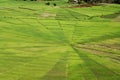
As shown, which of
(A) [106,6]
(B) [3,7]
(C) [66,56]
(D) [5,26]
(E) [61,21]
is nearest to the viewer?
(C) [66,56]

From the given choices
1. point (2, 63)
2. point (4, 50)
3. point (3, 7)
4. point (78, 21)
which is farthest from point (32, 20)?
point (2, 63)

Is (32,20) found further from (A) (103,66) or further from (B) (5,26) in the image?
(A) (103,66)

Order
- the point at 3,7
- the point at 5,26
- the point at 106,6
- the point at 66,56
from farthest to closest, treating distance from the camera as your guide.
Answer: the point at 106,6 < the point at 3,7 < the point at 5,26 < the point at 66,56

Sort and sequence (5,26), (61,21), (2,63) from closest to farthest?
(2,63), (5,26), (61,21)

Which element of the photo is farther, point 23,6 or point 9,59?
point 23,6

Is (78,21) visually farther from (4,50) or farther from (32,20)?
(4,50)

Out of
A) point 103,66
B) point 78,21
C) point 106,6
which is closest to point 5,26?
point 78,21
